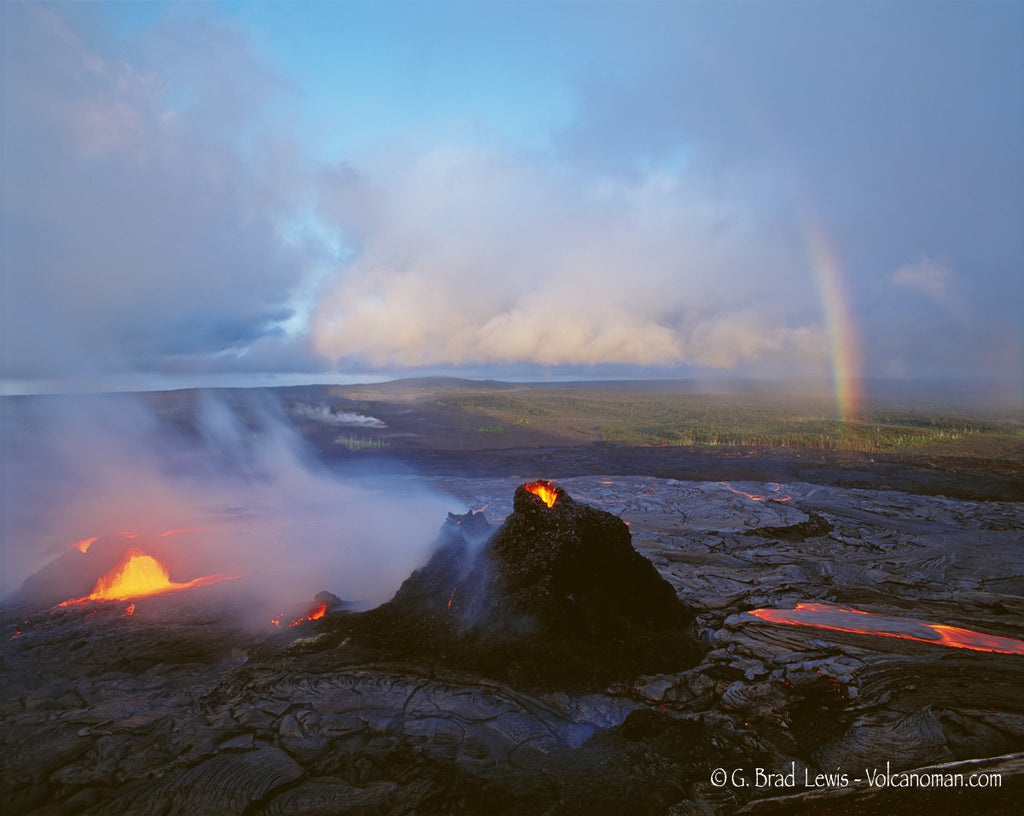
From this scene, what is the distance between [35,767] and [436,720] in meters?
4.67

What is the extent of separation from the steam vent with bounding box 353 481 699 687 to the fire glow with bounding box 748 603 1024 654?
2417mm

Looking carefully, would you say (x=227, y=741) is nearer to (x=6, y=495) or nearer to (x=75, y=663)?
(x=75, y=663)

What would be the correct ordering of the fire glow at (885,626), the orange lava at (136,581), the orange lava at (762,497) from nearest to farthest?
the fire glow at (885,626), the orange lava at (136,581), the orange lava at (762,497)

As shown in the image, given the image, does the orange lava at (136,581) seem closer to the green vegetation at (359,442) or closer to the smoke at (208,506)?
the smoke at (208,506)

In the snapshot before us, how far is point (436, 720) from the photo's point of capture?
267 inches

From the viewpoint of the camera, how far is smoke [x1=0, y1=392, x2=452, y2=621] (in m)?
13.0

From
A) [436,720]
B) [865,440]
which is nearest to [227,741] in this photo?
[436,720]

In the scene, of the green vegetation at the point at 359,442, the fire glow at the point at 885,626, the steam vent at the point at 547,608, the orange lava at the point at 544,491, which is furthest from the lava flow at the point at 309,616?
the green vegetation at the point at 359,442

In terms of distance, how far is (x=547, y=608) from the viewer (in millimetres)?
8641

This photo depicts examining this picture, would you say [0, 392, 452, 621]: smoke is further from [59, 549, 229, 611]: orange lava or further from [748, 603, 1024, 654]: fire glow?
[748, 603, 1024, 654]: fire glow

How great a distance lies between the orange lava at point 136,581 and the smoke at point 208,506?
0.45 metres

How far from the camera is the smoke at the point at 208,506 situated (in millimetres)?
13008

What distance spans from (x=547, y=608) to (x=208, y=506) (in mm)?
17662

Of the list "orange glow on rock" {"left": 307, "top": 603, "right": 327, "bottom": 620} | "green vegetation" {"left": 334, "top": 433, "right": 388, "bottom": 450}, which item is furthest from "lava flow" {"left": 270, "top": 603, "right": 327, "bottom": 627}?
"green vegetation" {"left": 334, "top": 433, "right": 388, "bottom": 450}
